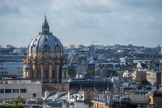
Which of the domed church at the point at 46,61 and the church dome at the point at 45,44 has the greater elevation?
the church dome at the point at 45,44

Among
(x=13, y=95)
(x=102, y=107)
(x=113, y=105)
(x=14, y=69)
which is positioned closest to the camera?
(x=113, y=105)

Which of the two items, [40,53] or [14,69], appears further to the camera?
[14,69]

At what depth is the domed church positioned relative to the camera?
135m

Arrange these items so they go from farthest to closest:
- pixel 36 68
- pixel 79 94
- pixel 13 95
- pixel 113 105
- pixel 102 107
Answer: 1. pixel 36 68
2. pixel 79 94
3. pixel 13 95
4. pixel 102 107
5. pixel 113 105

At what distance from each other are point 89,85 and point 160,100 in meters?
48.7

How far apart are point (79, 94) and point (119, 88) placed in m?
29.0

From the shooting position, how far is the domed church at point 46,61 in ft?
443

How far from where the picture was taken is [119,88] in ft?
454

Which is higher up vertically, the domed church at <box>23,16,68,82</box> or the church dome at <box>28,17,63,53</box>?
the church dome at <box>28,17,63,53</box>

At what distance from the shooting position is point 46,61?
13525 centimetres

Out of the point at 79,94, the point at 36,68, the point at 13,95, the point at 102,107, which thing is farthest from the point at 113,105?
the point at 36,68

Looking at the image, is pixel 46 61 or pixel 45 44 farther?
pixel 46 61

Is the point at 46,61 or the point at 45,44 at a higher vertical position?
the point at 45,44

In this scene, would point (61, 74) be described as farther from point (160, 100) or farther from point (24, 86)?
point (160, 100)
